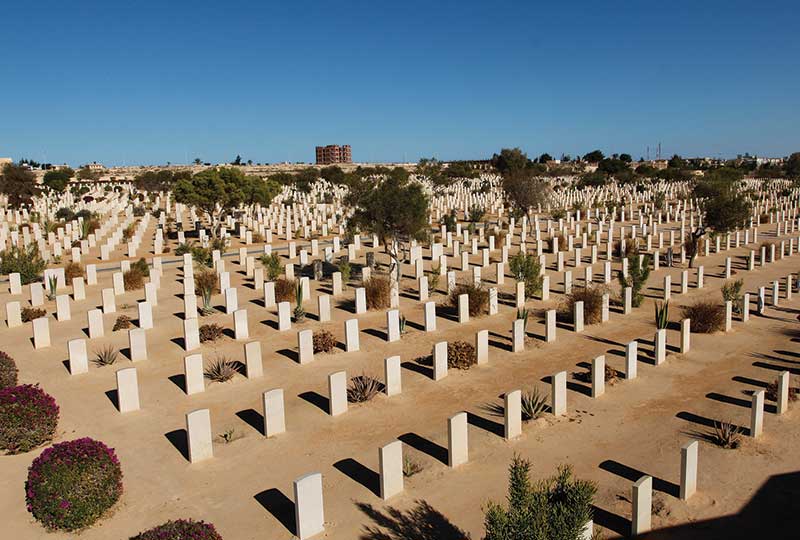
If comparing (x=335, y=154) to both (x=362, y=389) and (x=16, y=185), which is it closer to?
(x=16, y=185)

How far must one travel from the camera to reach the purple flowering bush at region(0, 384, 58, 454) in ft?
27.6

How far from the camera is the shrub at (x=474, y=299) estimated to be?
1620cm

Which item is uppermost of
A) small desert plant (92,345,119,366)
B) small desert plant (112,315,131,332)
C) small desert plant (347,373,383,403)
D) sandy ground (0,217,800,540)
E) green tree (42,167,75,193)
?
green tree (42,167,75,193)

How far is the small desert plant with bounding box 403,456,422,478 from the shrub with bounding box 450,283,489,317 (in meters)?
8.10

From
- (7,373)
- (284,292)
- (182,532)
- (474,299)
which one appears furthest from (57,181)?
(182,532)

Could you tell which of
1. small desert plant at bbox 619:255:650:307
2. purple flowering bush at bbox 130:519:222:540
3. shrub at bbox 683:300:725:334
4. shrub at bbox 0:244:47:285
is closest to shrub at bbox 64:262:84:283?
shrub at bbox 0:244:47:285

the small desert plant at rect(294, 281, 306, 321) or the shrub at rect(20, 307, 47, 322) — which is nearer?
the shrub at rect(20, 307, 47, 322)

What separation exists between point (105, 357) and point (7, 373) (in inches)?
82.0

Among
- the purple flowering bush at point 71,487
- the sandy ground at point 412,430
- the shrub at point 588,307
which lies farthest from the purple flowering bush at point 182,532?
the shrub at point 588,307

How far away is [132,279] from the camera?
1939 centimetres

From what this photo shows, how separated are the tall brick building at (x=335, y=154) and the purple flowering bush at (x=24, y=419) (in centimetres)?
17794

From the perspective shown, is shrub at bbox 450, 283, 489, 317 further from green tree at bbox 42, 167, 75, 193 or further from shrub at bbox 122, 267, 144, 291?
green tree at bbox 42, 167, 75, 193

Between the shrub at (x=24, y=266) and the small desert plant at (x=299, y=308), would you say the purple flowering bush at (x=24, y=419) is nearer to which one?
the small desert plant at (x=299, y=308)

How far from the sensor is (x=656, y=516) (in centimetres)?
703
